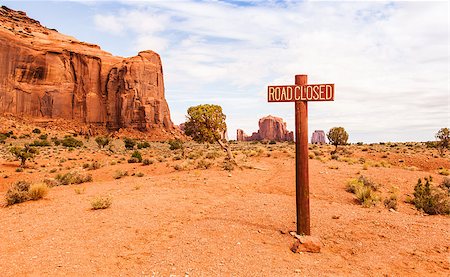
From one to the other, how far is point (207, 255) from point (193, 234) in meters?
1.22

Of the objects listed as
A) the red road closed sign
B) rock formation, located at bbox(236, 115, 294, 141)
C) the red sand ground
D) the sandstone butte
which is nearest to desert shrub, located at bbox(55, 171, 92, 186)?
the red sand ground

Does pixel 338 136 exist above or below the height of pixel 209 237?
above

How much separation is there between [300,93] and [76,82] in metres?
81.2

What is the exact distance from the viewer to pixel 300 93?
6883 millimetres

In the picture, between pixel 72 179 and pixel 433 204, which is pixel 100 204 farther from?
pixel 433 204

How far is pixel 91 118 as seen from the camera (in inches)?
2968

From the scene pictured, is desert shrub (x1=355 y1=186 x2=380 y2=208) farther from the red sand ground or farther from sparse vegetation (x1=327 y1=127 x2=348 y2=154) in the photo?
sparse vegetation (x1=327 y1=127 x2=348 y2=154)

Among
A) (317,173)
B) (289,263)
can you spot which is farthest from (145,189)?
(317,173)

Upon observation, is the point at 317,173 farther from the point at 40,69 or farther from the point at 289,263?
the point at 40,69

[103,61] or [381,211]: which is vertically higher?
Answer: [103,61]

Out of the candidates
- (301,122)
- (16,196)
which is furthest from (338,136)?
(16,196)

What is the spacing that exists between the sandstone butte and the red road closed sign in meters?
69.8

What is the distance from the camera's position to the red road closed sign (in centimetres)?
673

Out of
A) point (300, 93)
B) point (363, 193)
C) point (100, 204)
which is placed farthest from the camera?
point (363, 193)
